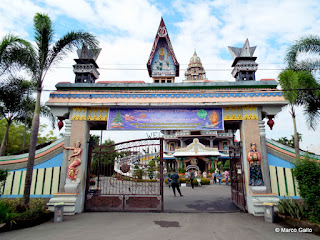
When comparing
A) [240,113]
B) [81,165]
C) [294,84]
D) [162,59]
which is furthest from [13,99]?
[294,84]

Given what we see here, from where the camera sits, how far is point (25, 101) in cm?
1267

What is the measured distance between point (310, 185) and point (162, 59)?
8923 millimetres

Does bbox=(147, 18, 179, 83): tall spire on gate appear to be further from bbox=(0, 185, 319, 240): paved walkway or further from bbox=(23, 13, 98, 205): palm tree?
bbox=(0, 185, 319, 240): paved walkway

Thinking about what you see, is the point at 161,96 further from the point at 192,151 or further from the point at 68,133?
the point at 192,151

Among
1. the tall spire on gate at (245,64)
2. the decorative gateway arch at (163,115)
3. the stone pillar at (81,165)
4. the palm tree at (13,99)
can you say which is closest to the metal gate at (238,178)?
the decorative gateway arch at (163,115)

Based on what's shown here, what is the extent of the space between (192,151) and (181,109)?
64.9ft

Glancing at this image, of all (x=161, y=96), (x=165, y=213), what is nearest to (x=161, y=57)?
(x=161, y=96)

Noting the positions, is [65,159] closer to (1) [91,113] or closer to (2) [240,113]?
(1) [91,113]

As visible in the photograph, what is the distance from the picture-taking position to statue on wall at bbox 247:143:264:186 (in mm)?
7465

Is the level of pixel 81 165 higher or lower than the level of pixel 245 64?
lower

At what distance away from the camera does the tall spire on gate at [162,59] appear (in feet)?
37.1

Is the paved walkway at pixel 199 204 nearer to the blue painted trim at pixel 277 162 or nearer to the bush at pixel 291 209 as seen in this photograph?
the bush at pixel 291 209

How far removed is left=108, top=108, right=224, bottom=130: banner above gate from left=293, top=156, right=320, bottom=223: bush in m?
3.08

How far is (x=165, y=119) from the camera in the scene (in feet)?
26.8
